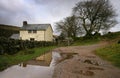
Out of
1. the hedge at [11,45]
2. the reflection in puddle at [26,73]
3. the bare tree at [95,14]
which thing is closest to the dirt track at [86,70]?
the reflection in puddle at [26,73]

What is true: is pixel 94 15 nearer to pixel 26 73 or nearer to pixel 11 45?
pixel 11 45

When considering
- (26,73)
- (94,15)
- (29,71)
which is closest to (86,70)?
(29,71)

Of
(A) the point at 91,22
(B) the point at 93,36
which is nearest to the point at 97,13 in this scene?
(A) the point at 91,22

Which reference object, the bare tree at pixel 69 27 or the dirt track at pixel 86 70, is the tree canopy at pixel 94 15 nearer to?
the bare tree at pixel 69 27

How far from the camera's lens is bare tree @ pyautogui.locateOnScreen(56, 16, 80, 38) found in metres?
51.2

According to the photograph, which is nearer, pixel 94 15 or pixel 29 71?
pixel 29 71

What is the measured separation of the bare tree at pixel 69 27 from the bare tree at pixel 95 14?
13.2 feet

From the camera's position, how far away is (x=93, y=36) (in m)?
46.3

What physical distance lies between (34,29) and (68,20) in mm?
10934

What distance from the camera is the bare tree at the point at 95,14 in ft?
149

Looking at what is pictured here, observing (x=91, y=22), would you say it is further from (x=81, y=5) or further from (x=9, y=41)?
(x=9, y=41)

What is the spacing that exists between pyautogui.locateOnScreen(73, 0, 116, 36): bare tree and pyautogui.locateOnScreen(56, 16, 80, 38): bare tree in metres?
4.04

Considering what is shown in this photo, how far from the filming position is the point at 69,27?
5266 centimetres

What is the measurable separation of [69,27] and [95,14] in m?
10.3
